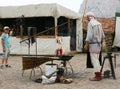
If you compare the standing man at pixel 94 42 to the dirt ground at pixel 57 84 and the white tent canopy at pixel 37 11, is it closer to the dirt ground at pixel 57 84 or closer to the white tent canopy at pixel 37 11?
the dirt ground at pixel 57 84

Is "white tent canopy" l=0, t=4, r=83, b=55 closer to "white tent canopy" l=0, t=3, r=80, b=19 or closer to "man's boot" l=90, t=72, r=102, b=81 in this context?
"white tent canopy" l=0, t=3, r=80, b=19

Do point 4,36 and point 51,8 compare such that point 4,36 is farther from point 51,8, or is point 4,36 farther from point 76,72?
point 51,8

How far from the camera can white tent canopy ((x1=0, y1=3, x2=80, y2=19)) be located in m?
19.2

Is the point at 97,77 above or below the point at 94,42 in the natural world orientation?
below

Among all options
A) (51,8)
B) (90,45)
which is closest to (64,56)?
(90,45)

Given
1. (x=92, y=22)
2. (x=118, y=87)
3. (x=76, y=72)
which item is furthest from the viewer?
(x=76, y=72)

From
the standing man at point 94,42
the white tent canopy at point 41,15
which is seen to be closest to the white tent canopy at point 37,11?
the white tent canopy at point 41,15

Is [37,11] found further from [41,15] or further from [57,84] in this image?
[57,84]

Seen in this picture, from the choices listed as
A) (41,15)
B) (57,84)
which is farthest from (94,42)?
(41,15)

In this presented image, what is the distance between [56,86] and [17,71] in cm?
344

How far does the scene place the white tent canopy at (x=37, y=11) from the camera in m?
19.2

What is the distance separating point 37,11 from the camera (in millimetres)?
19766

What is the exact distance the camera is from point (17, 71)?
42.1 ft

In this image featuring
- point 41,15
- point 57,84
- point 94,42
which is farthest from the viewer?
point 41,15
